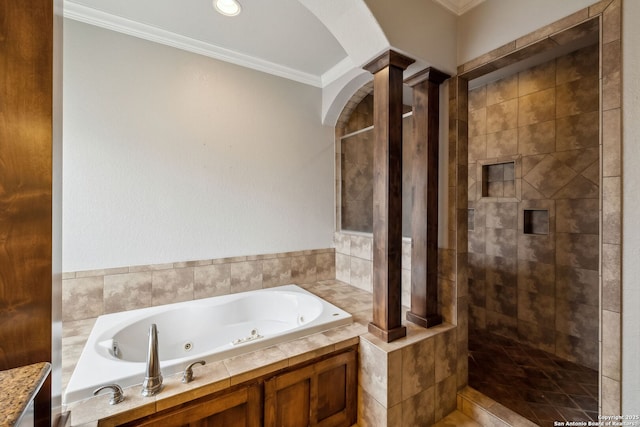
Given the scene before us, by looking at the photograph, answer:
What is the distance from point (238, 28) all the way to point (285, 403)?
8.65 feet

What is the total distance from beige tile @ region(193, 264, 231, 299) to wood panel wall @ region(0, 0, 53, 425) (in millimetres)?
1555

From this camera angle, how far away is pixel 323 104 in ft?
9.75

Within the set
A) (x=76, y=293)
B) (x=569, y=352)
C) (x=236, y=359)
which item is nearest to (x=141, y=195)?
(x=76, y=293)

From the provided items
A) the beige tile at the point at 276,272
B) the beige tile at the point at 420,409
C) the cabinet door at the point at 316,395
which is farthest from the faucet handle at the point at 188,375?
the beige tile at the point at 276,272

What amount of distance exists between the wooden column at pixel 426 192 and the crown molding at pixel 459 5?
42 centimetres

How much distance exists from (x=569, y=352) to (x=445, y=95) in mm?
2458

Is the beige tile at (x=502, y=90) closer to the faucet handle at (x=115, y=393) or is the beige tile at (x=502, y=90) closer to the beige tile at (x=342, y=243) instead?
the beige tile at (x=342, y=243)

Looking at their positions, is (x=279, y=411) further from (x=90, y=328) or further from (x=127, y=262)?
(x=127, y=262)

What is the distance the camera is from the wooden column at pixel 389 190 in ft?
5.41

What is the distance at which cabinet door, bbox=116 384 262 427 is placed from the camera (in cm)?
120

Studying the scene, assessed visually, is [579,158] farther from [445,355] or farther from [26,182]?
[26,182]

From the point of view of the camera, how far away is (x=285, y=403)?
150 centimetres

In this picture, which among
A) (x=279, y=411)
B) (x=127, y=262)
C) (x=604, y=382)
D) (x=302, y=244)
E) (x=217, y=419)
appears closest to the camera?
(x=604, y=382)

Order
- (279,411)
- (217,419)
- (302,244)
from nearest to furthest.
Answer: (217,419), (279,411), (302,244)
